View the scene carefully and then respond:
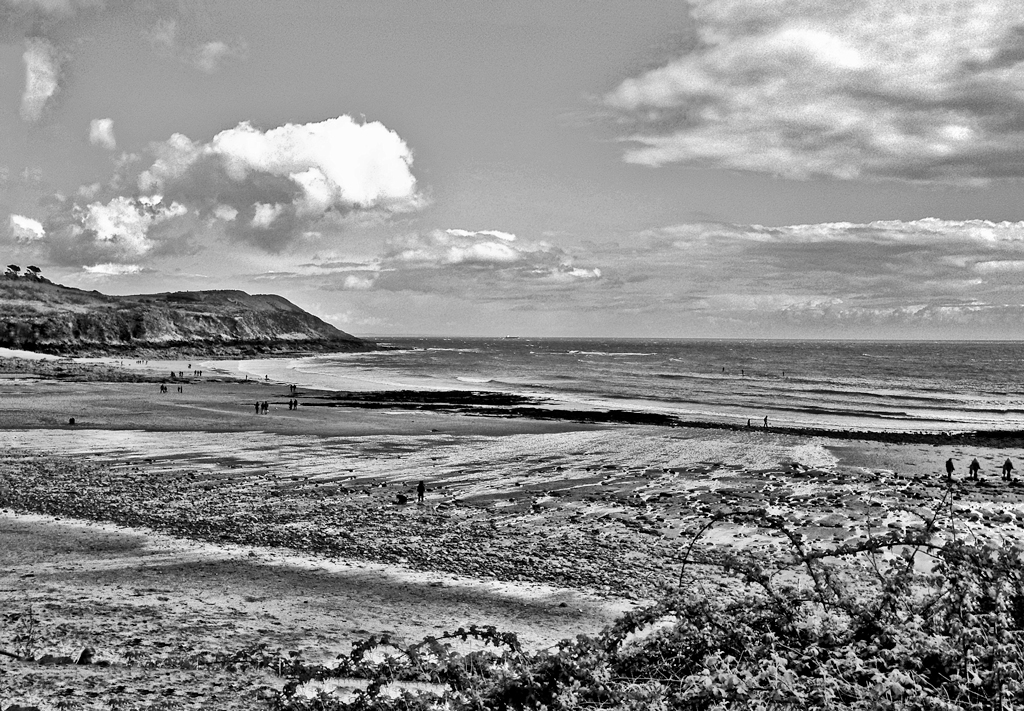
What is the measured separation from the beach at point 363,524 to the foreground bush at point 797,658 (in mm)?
896

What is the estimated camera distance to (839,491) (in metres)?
25.4

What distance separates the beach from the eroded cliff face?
296 ft

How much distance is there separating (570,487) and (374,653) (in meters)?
14.5

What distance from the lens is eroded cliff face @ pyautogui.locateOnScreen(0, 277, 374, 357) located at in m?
117

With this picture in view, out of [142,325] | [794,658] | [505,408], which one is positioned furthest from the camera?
[142,325]

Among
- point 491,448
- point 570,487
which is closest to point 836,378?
point 491,448

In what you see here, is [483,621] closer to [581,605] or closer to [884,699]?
[581,605]

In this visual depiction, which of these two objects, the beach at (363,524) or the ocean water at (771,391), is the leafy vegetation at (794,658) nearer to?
the beach at (363,524)

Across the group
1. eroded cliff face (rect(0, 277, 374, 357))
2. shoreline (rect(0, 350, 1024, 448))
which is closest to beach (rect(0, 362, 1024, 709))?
shoreline (rect(0, 350, 1024, 448))

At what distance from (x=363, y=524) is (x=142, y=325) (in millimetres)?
134196

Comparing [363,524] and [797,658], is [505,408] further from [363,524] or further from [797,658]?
[797,658]

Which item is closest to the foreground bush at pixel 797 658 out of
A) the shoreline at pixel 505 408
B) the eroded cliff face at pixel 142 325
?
the shoreline at pixel 505 408

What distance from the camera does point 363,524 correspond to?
19391mm

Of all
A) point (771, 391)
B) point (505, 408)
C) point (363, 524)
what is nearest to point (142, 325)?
point (505, 408)
